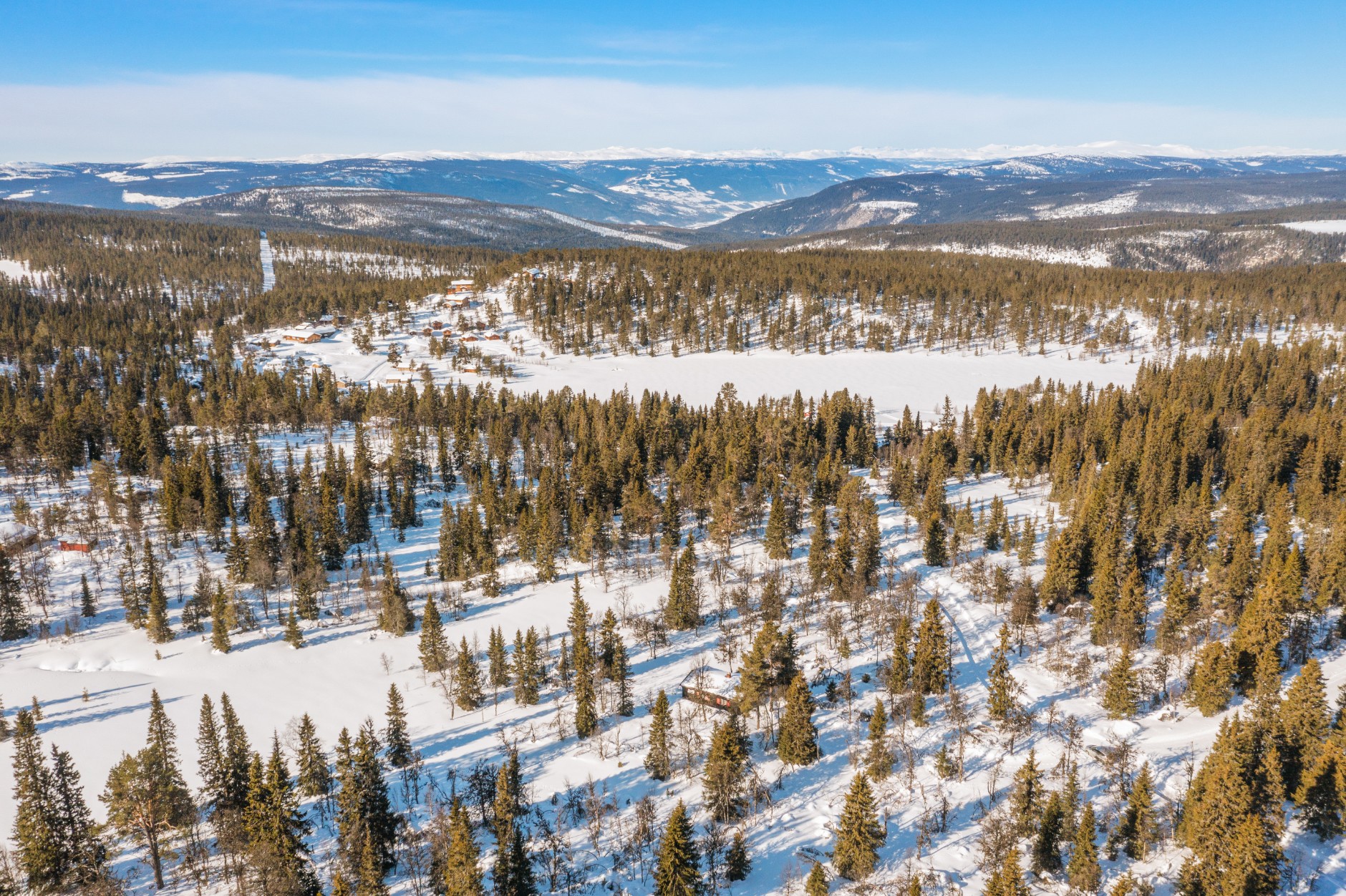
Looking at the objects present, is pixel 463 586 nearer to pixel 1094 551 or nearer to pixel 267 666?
pixel 267 666

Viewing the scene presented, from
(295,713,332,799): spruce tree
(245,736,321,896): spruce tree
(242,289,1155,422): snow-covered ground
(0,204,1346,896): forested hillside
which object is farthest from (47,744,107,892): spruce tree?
(242,289,1155,422): snow-covered ground

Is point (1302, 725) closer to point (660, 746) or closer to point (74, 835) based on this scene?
point (660, 746)

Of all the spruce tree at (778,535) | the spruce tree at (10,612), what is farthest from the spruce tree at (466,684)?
the spruce tree at (10,612)

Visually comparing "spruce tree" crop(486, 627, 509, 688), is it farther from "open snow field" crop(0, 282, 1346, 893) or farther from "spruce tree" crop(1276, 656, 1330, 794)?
"spruce tree" crop(1276, 656, 1330, 794)

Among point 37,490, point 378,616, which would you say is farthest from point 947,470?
→ point 37,490

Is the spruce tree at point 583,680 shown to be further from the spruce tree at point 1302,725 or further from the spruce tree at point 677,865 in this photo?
the spruce tree at point 1302,725

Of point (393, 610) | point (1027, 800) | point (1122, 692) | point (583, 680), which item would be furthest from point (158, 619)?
point (1122, 692)
